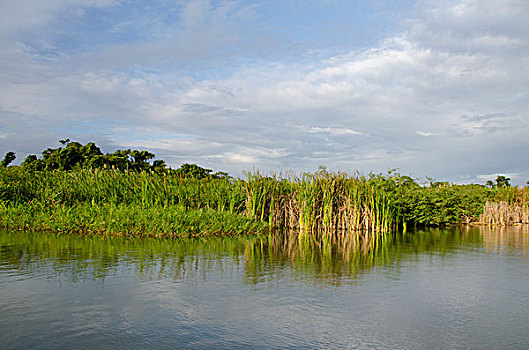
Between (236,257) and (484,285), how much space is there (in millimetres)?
3474

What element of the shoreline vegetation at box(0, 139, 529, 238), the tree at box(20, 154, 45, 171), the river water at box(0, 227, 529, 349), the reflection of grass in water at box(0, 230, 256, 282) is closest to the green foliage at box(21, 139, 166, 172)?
the tree at box(20, 154, 45, 171)

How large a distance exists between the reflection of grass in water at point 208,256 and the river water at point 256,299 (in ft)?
0.09

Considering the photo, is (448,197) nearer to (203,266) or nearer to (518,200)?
(518,200)

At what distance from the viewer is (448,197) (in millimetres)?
15352

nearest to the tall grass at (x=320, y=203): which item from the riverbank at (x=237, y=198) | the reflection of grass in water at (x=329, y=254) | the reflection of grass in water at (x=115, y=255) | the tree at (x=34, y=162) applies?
the riverbank at (x=237, y=198)

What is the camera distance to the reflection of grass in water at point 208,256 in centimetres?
557

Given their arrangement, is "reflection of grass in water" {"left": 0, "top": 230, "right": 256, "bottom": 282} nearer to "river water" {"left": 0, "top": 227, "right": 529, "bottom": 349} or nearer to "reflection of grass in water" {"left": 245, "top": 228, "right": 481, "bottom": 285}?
"river water" {"left": 0, "top": 227, "right": 529, "bottom": 349}

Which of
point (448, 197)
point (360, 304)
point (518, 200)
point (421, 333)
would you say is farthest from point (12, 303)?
point (518, 200)

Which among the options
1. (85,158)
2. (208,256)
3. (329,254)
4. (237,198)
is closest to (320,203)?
(237,198)

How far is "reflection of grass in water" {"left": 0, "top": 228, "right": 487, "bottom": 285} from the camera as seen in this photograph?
557cm

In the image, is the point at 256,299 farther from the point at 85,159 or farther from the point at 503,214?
the point at 85,159

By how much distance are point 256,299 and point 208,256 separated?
2700 mm

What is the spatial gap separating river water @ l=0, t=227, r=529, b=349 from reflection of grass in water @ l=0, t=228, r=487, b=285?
3 cm

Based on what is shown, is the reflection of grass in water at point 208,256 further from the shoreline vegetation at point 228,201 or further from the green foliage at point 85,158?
the green foliage at point 85,158
